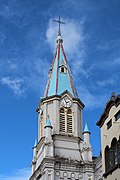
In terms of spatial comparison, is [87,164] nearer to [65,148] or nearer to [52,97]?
[65,148]

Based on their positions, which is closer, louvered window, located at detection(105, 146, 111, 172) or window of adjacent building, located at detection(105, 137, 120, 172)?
window of adjacent building, located at detection(105, 137, 120, 172)

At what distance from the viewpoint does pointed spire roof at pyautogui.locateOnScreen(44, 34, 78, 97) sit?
4653cm

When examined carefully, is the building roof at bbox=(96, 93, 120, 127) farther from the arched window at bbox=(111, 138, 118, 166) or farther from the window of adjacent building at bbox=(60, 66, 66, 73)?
the window of adjacent building at bbox=(60, 66, 66, 73)

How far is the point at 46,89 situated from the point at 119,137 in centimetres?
2308

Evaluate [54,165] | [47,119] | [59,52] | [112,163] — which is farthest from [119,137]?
[59,52]

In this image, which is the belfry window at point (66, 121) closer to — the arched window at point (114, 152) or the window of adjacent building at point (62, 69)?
the window of adjacent building at point (62, 69)

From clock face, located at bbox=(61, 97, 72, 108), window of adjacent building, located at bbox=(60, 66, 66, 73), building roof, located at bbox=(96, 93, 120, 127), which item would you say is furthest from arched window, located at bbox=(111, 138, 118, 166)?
window of adjacent building, located at bbox=(60, 66, 66, 73)

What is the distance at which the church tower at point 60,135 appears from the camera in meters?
41.0

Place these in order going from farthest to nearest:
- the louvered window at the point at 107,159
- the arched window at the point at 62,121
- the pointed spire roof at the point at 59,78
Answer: the pointed spire roof at the point at 59,78 < the arched window at the point at 62,121 < the louvered window at the point at 107,159

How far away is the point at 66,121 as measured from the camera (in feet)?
145

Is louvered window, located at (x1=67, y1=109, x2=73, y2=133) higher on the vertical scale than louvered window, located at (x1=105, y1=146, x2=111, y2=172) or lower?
higher

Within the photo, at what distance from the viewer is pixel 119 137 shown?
2531 centimetres

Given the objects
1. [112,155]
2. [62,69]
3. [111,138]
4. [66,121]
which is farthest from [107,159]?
[62,69]

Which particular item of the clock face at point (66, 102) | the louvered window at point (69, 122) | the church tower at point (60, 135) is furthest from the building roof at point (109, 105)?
the clock face at point (66, 102)
